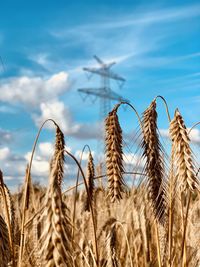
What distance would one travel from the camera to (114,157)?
237 centimetres

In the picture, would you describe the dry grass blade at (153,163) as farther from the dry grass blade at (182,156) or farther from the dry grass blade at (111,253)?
the dry grass blade at (111,253)

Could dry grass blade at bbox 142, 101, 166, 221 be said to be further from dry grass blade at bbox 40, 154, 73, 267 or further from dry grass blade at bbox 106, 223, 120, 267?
dry grass blade at bbox 40, 154, 73, 267

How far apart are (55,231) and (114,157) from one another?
3.47 ft

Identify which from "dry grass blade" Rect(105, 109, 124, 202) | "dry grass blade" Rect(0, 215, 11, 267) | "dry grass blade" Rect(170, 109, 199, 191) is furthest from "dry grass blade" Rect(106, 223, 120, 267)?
"dry grass blade" Rect(0, 215, 11, 267)

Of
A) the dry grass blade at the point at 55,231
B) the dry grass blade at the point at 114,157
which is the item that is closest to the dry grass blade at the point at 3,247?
the dry grass blade at the point at 55,231

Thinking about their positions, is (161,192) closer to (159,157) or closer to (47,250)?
(159,157)

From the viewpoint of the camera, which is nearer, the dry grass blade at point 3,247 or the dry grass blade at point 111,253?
the dry grass blade at point 3,247

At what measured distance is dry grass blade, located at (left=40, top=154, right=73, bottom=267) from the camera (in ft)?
4.30

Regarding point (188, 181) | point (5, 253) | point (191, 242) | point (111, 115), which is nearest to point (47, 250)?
point (5, 253)

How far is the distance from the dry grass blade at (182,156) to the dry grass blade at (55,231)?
877 millimetres

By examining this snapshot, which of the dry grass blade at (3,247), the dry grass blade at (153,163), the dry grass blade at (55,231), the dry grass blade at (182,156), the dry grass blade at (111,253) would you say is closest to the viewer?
the dry grass blade at (55,231)

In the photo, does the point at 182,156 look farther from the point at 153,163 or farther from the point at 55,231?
the point at 55,231

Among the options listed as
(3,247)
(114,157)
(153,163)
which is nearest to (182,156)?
(153,163)

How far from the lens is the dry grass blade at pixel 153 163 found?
2295mm
